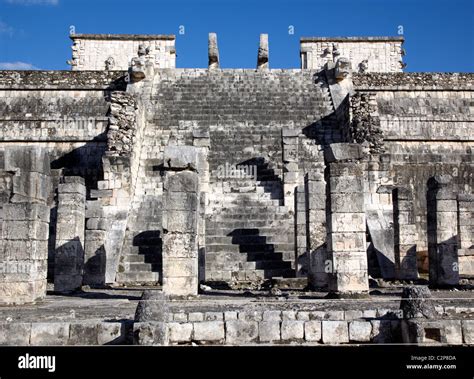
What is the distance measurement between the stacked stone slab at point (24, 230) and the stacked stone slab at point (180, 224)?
246 cm

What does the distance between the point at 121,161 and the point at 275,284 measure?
657 centimetres

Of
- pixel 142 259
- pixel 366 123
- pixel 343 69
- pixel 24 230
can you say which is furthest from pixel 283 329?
pixel 343 69

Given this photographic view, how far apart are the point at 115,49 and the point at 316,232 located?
2547 cm

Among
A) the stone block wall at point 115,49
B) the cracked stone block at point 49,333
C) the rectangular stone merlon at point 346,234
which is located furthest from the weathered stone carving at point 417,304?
the stone block wall at point 115,49

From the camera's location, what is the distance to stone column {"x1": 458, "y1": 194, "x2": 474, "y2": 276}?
18656 millimetres

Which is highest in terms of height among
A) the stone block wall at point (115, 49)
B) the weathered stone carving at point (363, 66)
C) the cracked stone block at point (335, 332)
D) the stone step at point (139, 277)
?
the stone block wall at point (115, 49)

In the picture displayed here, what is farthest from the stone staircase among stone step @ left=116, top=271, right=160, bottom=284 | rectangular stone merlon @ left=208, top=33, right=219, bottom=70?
rectangular stone merlon @ left=208, top=33, right=219, bottom=70

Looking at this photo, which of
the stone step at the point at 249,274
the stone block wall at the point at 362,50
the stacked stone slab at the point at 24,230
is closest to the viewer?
the stacked stone slab at the point at 24,230

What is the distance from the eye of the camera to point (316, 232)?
14336 mm

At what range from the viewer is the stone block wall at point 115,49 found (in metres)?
36.0

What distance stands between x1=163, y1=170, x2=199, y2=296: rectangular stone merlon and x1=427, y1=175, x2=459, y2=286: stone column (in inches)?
240

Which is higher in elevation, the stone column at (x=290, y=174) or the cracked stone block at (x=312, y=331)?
the stone column at (x=290, y=174)

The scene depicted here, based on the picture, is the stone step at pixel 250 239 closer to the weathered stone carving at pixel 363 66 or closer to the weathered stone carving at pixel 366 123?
the weathered stone carving at pixel 366 123
